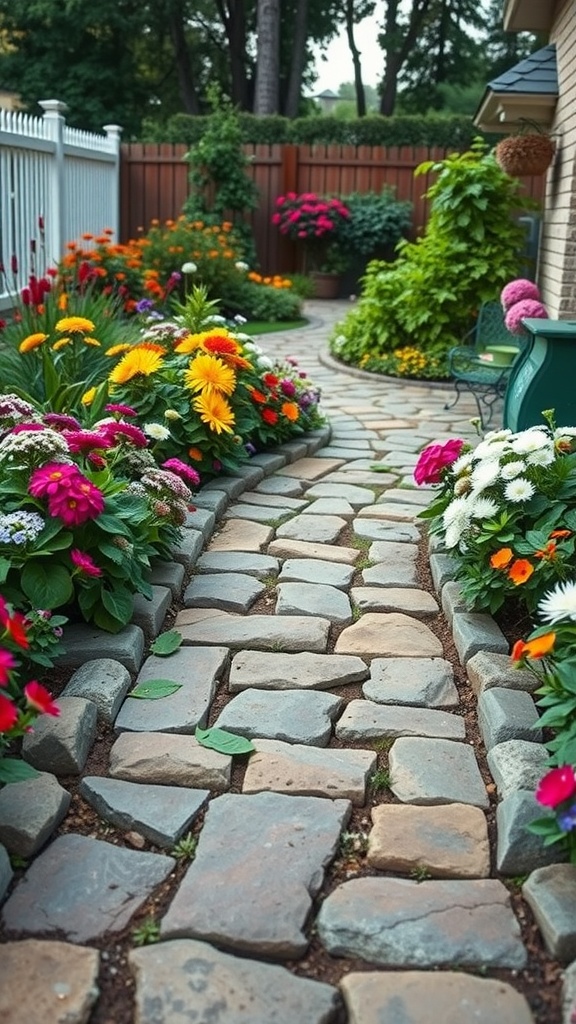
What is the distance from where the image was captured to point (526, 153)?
24.1 feet

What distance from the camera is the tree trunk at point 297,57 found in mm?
20422

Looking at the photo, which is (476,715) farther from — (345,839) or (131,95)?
(131,95)

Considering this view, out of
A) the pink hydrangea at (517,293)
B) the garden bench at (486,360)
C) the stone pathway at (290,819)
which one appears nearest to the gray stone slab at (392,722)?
the stone pathway at (290,819)

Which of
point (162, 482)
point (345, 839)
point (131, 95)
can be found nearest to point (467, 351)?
point (162, 482)

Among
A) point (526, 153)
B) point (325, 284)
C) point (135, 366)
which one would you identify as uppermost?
point (526, 153)

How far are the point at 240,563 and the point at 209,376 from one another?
0.96 meters

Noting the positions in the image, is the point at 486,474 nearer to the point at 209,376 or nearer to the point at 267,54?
the point at 209,376

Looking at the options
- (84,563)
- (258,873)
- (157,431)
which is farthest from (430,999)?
(157,431)

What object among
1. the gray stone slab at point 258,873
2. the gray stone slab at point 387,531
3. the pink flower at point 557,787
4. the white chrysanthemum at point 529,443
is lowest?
the gray stone slab at point 258,873

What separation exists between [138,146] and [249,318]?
3.76 meters

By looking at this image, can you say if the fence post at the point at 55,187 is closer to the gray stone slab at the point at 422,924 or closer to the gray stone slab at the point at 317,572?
the gray stone slab at the point at 317,572

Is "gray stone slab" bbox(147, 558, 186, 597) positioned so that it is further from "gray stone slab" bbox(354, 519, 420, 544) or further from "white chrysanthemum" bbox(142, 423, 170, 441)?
"gray stone slab" bbox(354, 519, 420, 544)

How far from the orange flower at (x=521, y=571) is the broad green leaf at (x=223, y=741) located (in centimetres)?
87

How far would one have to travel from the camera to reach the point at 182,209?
43.7 feet
